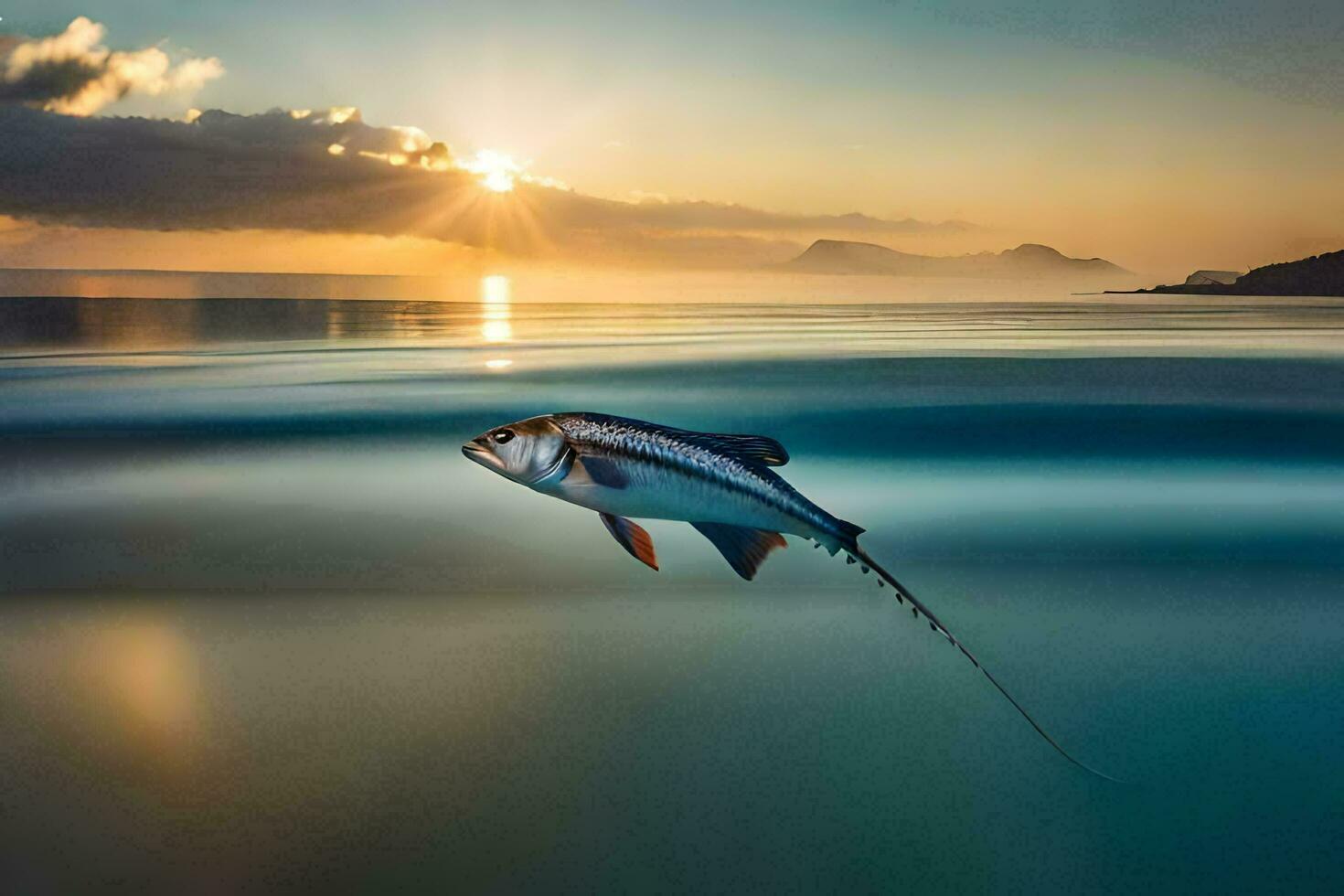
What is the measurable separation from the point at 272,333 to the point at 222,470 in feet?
50.8

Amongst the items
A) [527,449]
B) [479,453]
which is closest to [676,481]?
[527,449]

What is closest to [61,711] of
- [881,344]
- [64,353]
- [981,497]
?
[981,497]

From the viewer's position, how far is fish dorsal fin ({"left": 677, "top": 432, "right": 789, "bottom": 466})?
9.37ft

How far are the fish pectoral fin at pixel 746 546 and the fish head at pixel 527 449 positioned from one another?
0.41m

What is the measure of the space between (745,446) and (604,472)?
0.38 meters

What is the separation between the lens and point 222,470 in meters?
8.65

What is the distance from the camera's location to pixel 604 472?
2.96 metres

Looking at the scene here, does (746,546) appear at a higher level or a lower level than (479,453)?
lower

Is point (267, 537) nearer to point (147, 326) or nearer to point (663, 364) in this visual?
point (663, 364)

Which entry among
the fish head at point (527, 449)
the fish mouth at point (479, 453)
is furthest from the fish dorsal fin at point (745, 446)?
the fish mouth at point (479, 453)

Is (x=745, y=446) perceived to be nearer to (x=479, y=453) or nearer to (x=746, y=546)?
(x=746, y=546)

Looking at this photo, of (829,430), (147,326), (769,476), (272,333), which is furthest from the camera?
(147,326)

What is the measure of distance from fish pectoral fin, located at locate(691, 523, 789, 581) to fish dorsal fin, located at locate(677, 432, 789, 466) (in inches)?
8.2

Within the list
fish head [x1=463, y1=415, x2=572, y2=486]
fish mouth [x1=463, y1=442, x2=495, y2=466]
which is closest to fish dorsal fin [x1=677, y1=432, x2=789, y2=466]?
fish head [x1=463, y1=415, x2=572, y2=486]
